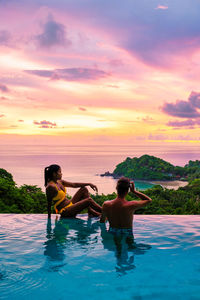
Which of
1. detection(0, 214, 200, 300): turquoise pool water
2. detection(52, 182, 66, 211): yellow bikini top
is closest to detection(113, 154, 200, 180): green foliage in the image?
detection(52, 182, 66, 211): yellow bikini top

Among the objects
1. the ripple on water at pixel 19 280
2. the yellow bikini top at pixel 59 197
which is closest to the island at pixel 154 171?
the yellow bikini top at pixel 59 197

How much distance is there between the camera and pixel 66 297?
14.2 feet

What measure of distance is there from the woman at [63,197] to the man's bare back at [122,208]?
1.50 m

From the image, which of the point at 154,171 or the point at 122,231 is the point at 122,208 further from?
the point at 154,171

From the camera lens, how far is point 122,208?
6.65 meters

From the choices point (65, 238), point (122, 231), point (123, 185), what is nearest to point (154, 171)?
point (122, 231)

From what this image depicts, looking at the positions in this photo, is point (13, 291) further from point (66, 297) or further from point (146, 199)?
point (146, 199)

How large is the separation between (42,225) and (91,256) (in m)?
2.85

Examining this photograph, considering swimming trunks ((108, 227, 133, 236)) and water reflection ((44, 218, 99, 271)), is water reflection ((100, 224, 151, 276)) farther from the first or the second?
water reflection ((44, 218, 99, 271))

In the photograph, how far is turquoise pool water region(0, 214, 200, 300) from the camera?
449 cm

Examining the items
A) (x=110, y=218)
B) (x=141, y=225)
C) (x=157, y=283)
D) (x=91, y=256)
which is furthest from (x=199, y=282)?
(x=141, y=225)

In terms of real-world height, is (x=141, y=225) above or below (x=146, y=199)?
below

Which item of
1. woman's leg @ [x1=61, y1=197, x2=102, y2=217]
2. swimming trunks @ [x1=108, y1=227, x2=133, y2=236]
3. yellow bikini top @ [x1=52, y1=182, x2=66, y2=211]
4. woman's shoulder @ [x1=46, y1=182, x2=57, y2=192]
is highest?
woman's shoulder @ [x1=46, y1=182, x2=57, y2=192]

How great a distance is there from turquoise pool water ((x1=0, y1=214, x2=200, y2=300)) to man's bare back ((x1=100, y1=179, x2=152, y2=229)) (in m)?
0.47
